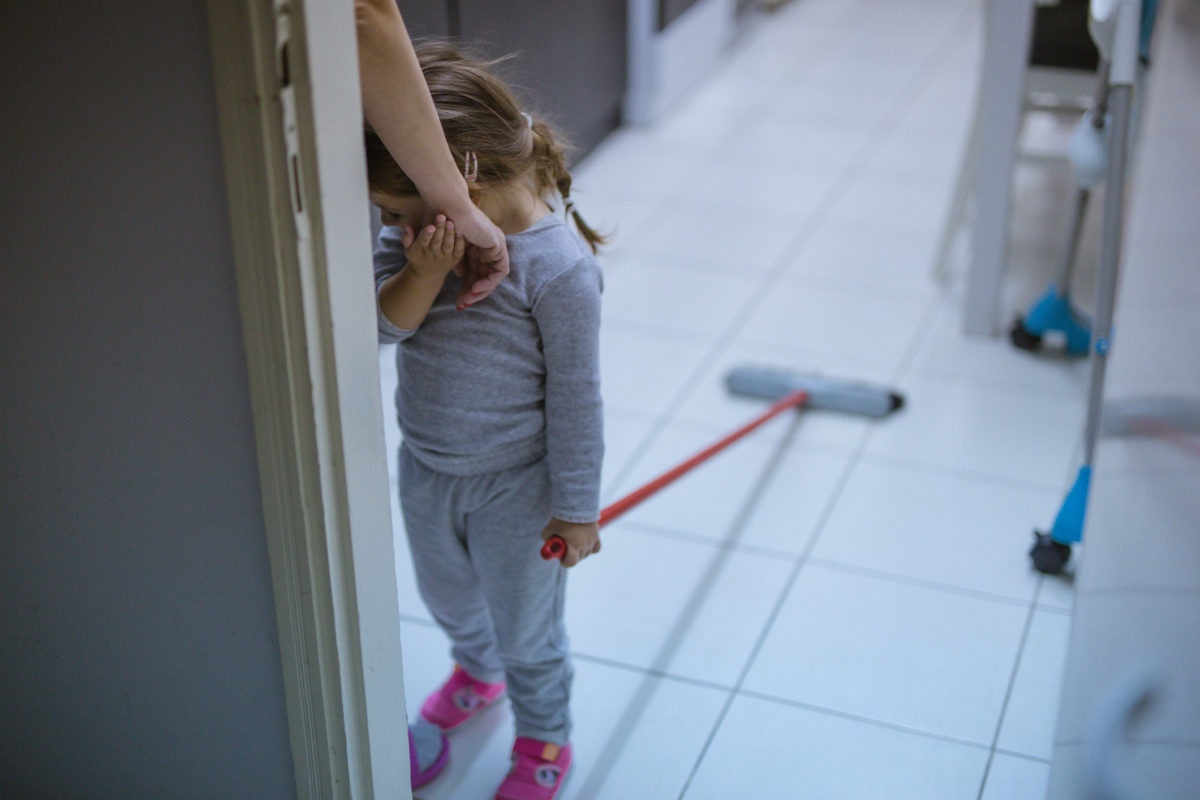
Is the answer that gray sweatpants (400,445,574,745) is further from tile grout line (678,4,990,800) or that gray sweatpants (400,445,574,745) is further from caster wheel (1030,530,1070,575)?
caster wheel (1030,530,1070,575)

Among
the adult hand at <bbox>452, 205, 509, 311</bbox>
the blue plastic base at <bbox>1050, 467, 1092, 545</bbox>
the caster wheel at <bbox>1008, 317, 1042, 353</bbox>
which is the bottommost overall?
the caster wheel at <bbox>1008, 317, 1042, 353</bbox>

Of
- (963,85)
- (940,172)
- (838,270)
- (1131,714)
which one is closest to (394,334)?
(1131,714)

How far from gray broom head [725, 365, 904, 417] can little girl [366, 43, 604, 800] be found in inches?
40.7

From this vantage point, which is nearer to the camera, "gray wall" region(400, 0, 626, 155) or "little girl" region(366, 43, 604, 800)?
"little girl" region(366, 43, 604, 800)

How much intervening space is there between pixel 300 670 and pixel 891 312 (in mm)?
2002

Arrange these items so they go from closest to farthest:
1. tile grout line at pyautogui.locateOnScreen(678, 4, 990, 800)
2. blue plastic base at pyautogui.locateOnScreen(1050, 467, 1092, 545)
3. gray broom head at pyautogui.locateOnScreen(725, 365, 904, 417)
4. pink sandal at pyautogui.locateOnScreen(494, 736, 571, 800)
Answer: pink sandal at pyautogui.locateOnScreen(494, 736, 571, 800) < tile grout line at pyautogui.locateOnScreen(678, 4, 990, 800) < blue plastic base at pyautogui.locateOnScreen(1050, 467, 1092, 545) < gray broom head at pyautogui.locateOnScreen(725, 365, 904, 417)

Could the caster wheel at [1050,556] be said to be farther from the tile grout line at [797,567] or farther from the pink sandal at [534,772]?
the pink sandal at [534,772]

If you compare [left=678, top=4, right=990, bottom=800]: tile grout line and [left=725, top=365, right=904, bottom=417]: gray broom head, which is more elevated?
[left=725, top=365, right=904, bottom=417]: gray broom head

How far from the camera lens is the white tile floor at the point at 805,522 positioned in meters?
1.64

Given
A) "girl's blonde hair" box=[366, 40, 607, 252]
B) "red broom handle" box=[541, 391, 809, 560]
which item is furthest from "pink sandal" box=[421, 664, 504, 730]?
"girl's blonde hair" box=[366, 40, 607, 252]

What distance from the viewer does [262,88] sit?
2.86 ft

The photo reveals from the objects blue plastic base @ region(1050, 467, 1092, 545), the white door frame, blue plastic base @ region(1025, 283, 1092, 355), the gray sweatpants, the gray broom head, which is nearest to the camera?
the white door frame

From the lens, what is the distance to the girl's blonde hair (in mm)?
1150

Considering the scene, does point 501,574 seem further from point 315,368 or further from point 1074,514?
point 1074,514
